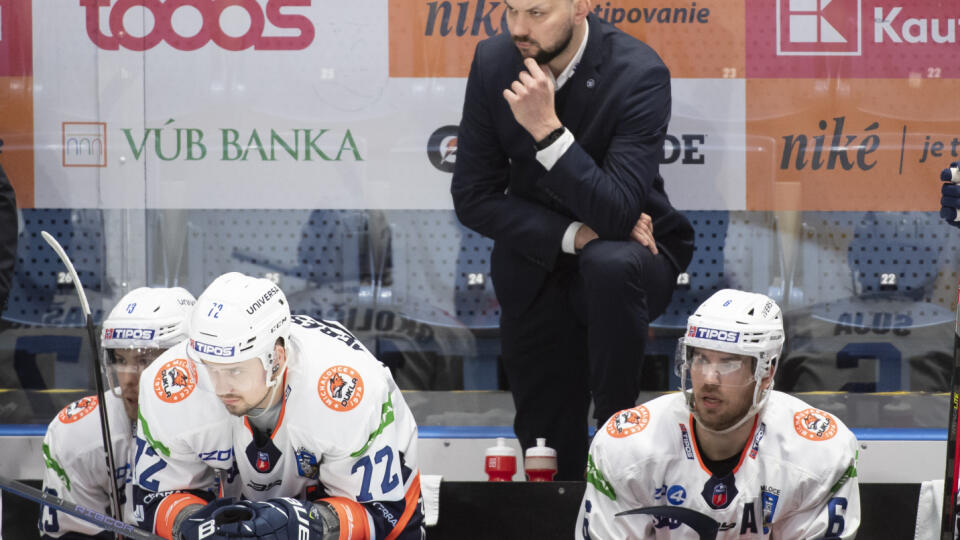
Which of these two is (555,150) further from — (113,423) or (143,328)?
(113,423)

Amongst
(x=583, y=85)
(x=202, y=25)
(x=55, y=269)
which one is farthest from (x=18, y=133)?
(x=583, y=85)

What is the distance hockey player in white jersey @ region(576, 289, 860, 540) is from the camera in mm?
2586

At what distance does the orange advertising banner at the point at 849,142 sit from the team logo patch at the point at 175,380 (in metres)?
1.99

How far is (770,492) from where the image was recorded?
2625mm

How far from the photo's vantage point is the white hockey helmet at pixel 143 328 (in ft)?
9.95

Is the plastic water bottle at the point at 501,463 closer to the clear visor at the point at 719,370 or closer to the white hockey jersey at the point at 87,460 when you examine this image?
the clear visor at the point at 719,370

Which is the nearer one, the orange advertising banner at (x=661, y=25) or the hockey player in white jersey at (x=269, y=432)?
the hockey player in white jersey at (x=269, y=432)

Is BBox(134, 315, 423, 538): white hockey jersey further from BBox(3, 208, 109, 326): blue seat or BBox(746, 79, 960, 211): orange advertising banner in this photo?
BBox(746, 79, 960, 211): orange advertising banner

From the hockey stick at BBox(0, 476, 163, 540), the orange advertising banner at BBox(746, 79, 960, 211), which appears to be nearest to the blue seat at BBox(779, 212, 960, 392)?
the orange advertising banner at BBox(746, 79, 960, 211)

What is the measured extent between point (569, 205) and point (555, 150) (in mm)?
143

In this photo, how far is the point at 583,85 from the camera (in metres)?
3.02

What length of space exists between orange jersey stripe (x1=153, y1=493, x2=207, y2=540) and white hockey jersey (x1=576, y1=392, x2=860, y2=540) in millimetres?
806

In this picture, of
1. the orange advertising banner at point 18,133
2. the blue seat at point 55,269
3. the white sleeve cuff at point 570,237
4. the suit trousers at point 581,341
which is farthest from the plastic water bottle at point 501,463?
the orange advertising banner at point 18,133

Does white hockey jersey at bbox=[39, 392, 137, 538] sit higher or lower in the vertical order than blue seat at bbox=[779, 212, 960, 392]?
lower
